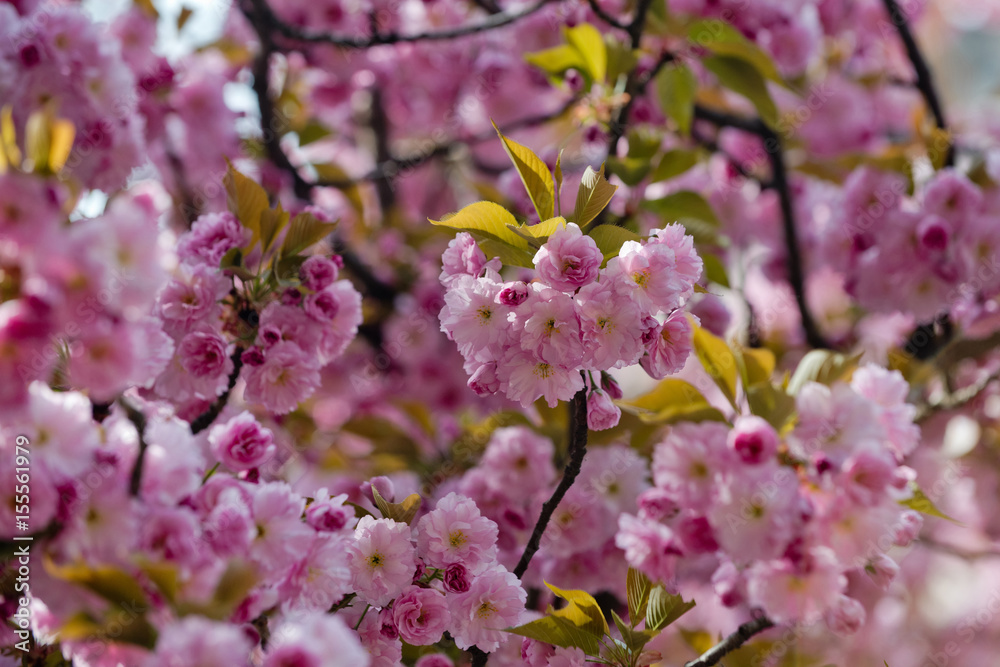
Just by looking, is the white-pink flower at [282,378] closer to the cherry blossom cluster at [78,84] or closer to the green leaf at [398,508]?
the green leaf at [398,508]

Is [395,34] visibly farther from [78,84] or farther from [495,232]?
[495,232]

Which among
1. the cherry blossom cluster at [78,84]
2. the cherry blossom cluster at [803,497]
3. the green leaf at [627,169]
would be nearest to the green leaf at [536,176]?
the cherry blossom cluster at [803,497]

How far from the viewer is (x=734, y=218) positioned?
2.46 metres

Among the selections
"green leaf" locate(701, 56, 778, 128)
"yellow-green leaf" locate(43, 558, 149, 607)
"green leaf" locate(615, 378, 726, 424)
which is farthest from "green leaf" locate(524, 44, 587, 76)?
"yellow-green leaf" locate(43, 558, 149, 607)

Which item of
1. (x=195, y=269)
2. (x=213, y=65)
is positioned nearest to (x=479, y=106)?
(x=213, y=65)

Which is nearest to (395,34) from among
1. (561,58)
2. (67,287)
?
(561,58)

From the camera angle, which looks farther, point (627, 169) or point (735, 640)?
point (627, 169)

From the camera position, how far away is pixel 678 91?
1614 millimetres

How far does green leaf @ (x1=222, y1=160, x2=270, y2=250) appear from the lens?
1.14 meters

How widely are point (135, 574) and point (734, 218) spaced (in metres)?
2.18

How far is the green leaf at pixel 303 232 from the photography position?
113 cm

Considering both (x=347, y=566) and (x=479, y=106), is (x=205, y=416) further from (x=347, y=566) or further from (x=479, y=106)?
(x=479, y=106)

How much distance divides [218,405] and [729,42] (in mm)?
1253

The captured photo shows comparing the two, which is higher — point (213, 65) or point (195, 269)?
point (195, 269)
